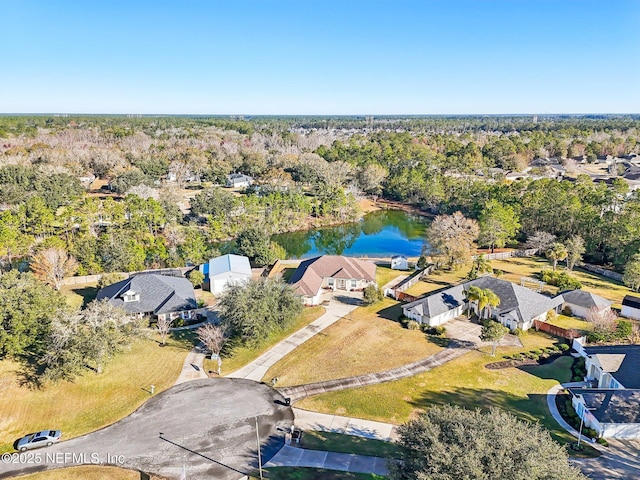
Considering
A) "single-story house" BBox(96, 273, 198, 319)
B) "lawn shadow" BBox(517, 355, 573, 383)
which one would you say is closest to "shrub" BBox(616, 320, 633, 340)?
"lawn shadow" BBox(517, 355, 573, 383)

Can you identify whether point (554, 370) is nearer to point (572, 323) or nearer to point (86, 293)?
point (572, 323)

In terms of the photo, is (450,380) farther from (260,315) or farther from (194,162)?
(194,162)

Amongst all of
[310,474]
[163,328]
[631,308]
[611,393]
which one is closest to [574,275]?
[631,308]

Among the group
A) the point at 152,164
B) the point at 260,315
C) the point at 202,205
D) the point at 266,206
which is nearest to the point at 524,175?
the point at 266,206

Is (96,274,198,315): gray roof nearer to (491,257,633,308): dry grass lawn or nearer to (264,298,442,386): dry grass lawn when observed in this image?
(264,298,442,386): dry grass lawn

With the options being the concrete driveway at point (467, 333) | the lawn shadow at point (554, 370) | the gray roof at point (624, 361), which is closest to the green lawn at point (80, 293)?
the concrete driveway at point (467, 333)

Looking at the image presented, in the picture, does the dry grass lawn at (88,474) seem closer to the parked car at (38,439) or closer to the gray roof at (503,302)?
the parked car at (38,439)
